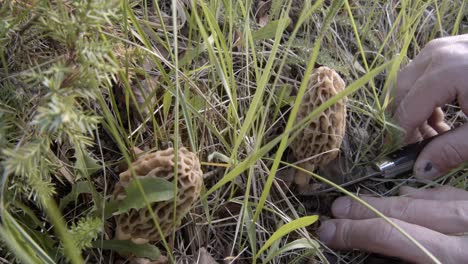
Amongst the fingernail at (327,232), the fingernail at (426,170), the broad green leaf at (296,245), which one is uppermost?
the broad green leaf at (296,245)

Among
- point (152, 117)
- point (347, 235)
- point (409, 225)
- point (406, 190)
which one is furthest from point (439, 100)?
point (152, 117)

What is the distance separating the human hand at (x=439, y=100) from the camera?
4.97ft

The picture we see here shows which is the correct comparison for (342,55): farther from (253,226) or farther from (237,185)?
(253,226)

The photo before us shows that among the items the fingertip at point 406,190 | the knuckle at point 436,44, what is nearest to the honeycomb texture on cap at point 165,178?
the fingertip at point 406,190

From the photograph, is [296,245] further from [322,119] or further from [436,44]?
[436,44]

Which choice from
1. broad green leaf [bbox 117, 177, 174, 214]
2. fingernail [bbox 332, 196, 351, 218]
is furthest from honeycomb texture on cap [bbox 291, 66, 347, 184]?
broad green leaf [bbox 117, 177, 174, 214]

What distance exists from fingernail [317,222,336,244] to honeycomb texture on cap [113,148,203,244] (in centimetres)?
58

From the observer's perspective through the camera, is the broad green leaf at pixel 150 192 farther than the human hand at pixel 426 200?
No

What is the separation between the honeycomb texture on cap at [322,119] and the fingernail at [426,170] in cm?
32

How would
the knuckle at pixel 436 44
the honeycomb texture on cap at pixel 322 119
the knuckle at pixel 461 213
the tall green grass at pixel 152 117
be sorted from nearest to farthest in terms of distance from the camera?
1. the tall green grass at pixel 152 117
2. the honeycomb texture on cap at pixel 322 119
3. the knuckle at pixel 461 213
4. the knuckle at pixel 436 44

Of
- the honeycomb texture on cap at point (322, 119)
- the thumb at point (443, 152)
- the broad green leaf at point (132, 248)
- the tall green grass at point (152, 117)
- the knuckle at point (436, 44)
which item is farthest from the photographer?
the knuckle at point (436, 44)

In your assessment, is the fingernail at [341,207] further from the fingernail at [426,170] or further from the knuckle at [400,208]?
the fingernail at [426,170]

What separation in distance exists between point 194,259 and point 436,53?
1037 mm

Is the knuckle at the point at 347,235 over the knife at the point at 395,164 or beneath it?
beneath
